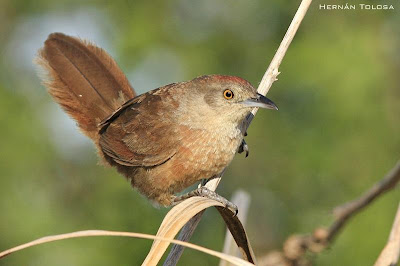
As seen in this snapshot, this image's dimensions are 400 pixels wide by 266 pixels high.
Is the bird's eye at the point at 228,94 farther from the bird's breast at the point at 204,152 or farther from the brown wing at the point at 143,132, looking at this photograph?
the brown wing at the point at 143,132

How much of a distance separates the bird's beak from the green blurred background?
136 centimetres

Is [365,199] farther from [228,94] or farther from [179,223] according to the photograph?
[228,94]

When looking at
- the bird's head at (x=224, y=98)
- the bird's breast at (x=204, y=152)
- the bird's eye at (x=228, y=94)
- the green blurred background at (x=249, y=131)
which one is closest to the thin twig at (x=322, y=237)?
the bird's breast at (x=204, y=152)

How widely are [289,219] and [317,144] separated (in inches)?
26.5

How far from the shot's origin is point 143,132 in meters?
3.94

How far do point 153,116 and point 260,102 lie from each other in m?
0.79

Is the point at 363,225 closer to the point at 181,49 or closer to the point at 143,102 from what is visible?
the point at 143,102

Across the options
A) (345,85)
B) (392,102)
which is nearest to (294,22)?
(345,85)

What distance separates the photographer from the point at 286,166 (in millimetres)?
5086

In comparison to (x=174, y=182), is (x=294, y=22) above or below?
above

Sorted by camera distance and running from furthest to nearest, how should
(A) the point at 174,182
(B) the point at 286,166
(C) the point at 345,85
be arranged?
1. (B) the point at 286,166
2. (C) the point at 345,85
3. (A) the point at 174,182

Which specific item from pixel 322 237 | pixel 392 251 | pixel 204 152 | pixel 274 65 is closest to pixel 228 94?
pixel 204 152

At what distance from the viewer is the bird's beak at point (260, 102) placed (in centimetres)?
338

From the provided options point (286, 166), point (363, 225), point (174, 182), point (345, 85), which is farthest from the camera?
point (286, 166)
